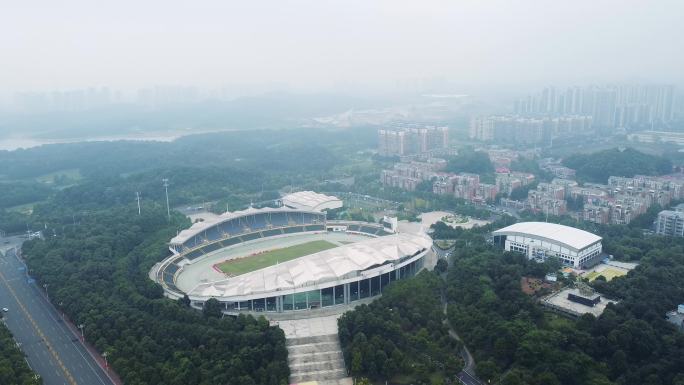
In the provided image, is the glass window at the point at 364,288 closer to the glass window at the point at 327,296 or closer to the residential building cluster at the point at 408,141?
the glass window at the point at 327,296

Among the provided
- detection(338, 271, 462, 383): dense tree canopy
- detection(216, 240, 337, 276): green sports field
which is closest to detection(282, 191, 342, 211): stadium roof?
detection(216, 240, 337, 276): green sports field

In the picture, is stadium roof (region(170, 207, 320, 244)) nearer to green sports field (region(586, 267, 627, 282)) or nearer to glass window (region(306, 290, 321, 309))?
glass window (region(306, 290, 321, 309))

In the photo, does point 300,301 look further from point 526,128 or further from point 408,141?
point 526,128

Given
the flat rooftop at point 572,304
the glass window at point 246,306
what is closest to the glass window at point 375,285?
the glass window at point 246,306

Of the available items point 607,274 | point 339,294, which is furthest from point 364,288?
point 607,274

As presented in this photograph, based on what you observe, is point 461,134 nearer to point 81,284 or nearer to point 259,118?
point 259,118

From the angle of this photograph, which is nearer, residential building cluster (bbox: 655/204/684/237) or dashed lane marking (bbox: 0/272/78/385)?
dashed lane marking (bbox: 0/272/78/385)

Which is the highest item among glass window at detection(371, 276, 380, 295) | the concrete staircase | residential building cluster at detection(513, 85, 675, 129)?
residential building cluster at detection(513, 85, 675, 129)
